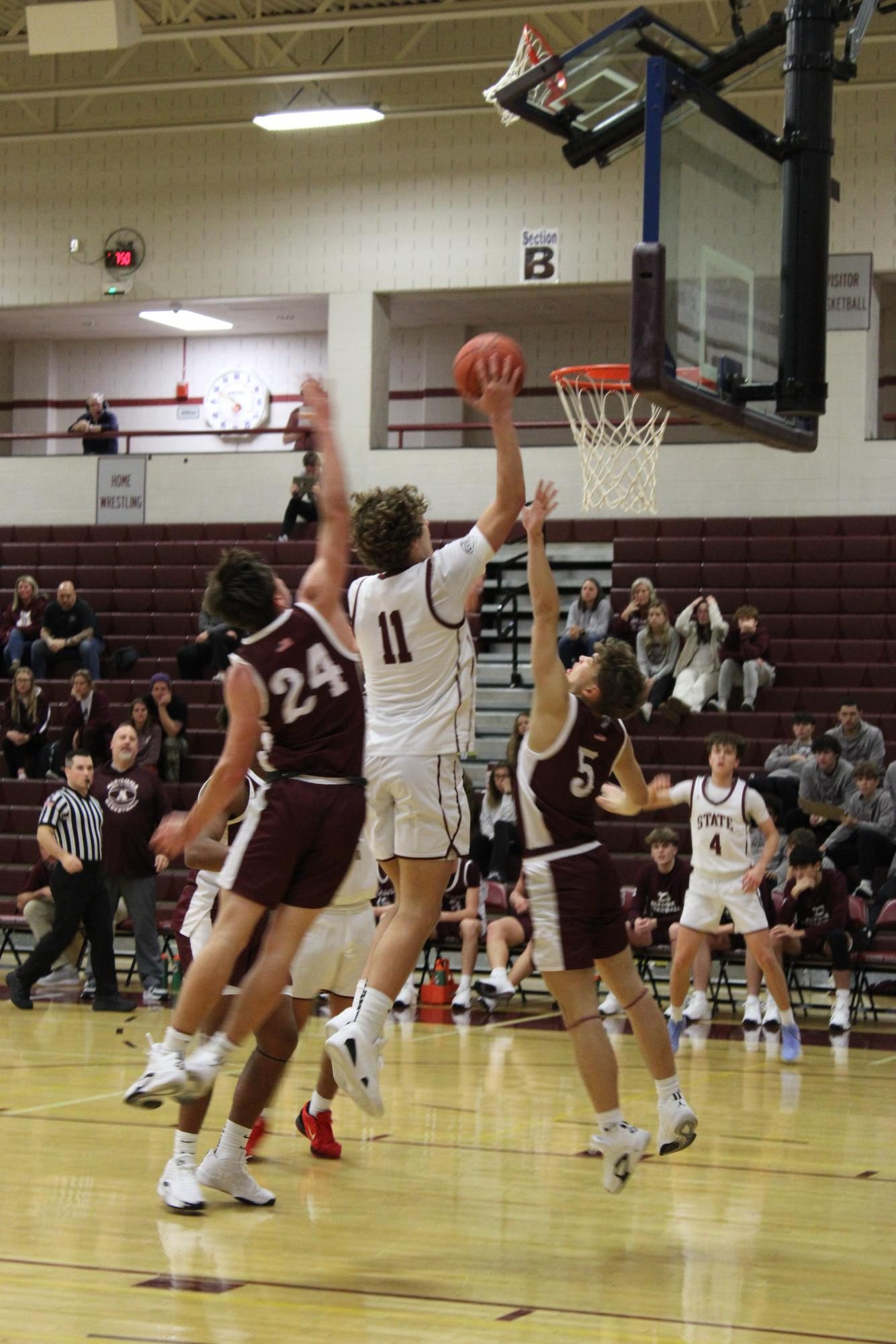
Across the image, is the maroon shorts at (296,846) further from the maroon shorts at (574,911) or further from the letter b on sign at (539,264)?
the letter b on sign at (539,264)

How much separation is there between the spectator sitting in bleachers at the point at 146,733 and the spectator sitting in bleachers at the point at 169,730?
9 centimetres

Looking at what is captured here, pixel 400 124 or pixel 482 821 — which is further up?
pixel 400 124

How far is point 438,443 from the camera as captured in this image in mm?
23828

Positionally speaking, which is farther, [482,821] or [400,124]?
[400,124]

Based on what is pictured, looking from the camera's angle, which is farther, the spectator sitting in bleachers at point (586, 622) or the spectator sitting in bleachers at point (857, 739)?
the spectator sitting in bleachers at point (586, 622)

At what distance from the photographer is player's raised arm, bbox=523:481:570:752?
5426 mm

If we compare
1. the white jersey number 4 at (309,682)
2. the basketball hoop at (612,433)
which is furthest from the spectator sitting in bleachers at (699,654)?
the white jersey number 4 at (309,682)

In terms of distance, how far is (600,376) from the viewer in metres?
13.8

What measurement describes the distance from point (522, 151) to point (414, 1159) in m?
14.9

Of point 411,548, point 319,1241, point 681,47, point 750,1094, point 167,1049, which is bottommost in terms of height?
point 750,1094

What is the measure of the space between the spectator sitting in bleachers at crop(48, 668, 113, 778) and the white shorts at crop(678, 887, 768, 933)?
7052mm

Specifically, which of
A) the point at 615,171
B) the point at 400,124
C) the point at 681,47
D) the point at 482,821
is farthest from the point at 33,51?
the point at 681,47

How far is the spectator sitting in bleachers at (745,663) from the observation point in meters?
14.9

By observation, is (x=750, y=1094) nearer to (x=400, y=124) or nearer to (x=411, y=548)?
(x=411, y=548)
